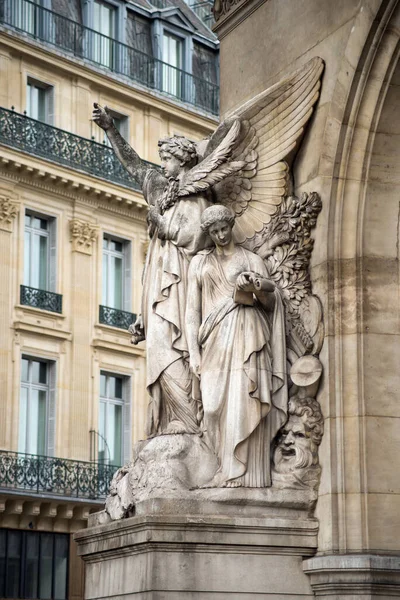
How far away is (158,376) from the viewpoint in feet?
33.7

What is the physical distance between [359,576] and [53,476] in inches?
1164

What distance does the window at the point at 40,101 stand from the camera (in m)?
40.4

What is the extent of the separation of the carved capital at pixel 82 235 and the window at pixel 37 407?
3.47 metres

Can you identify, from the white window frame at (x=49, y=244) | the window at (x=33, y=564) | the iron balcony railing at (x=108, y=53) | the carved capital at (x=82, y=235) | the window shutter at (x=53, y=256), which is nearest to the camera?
the window at (x=33, y=564)

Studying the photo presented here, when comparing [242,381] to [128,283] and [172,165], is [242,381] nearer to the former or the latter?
[172,165]

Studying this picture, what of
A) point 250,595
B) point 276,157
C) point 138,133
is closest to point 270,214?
point 276,157

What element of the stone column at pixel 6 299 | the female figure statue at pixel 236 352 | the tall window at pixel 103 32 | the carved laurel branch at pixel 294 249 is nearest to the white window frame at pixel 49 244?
the stone column at pixel 6 299

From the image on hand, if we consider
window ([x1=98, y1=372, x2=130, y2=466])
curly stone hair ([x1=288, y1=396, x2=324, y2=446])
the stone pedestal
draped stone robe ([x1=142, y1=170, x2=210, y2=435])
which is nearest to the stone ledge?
the stone pedestal

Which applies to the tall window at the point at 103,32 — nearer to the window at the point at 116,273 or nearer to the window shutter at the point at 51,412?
the window at the point at 116,273

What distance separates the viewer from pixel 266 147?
1058 cm

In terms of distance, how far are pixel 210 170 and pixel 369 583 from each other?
3.13 meters

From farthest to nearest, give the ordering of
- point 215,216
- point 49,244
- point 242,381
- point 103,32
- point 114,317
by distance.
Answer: point 103,32
point 114,317
point 49,244
point 215,216
point 242,381

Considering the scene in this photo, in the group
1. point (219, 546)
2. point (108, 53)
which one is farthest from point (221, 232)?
point (108, 53)

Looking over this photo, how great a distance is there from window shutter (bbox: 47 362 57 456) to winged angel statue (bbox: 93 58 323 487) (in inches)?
1107
